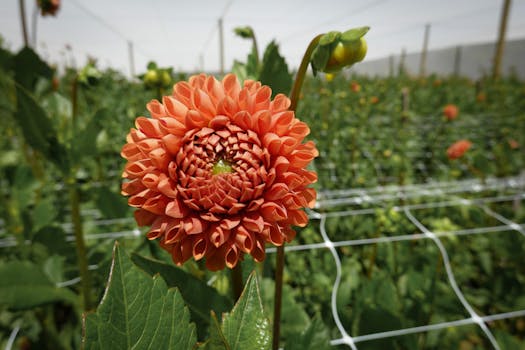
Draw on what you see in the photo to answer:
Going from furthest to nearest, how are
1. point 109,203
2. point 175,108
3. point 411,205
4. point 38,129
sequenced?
point 411,205
point 109,203
point 38,129
point 175,108

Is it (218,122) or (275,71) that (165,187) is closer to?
(218,122)

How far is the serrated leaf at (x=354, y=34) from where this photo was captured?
1.01 feet

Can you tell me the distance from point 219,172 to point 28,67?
707mm

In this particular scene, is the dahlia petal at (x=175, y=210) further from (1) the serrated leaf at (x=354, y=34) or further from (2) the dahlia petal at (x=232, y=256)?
(1) the serrated leaf at (x=354, y=34)

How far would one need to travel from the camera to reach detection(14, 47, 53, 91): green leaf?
29.5 inches

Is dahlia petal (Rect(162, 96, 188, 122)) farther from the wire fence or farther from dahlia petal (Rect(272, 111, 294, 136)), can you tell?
the wire fence

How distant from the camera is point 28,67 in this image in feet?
2.49

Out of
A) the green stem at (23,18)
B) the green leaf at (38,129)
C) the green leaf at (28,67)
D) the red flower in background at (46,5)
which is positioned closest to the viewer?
the green leaf at (38,129)

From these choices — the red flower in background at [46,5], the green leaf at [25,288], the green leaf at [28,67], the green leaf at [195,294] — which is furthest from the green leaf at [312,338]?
the red flower in background at [46,5]

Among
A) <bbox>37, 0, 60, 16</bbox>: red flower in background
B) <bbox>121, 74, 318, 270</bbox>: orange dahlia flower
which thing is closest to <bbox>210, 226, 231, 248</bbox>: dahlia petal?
<bbox>121, 74, 318, 270</bbox>: orange dahlia flower

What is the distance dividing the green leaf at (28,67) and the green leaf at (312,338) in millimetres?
787

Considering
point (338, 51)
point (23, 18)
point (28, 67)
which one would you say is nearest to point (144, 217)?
point (338, 51)

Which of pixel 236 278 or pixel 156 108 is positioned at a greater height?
pixel 156 108

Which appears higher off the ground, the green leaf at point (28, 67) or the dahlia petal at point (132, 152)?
the green leaf at point (28, 67)
